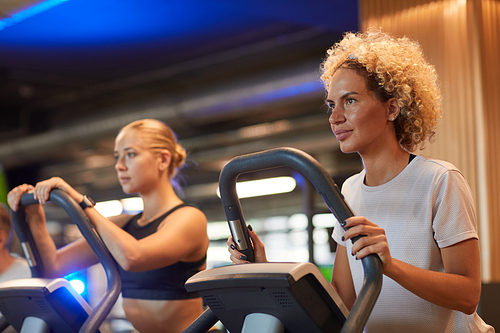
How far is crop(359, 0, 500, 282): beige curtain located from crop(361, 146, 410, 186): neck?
1203 mm

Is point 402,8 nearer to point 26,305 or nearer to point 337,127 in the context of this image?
point 337,127

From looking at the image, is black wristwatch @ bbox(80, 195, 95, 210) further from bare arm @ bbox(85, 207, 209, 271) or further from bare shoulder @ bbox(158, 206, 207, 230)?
bare shoulder @ bbox(158, 206, 207, 230)

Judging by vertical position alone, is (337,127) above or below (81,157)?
above

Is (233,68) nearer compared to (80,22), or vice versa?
(80,22)

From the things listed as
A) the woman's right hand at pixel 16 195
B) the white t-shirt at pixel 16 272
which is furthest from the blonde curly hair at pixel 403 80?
the white t-shirt at pixel 16 272

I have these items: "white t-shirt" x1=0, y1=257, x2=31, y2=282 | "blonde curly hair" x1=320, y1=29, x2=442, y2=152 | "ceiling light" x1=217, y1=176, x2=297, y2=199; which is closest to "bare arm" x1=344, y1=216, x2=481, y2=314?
"blonde curly hair" x1=320, y1=29, x2=442, y2=152

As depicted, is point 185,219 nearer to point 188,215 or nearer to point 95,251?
point 188,215

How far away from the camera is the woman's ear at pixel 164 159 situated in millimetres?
2257

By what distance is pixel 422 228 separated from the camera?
4.23 ft

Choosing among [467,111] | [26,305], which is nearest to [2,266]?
[26,305]

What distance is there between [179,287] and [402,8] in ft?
6.42

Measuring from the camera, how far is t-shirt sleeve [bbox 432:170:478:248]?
3.99ft

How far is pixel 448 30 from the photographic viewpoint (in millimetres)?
2518

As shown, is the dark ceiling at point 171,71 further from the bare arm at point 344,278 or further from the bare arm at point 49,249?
the bare arm at point 344,278
